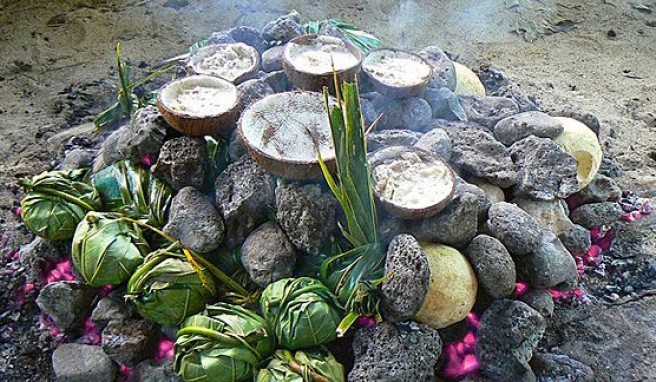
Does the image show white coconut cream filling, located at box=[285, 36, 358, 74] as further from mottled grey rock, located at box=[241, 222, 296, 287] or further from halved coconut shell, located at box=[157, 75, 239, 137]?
mottled grey rock, located at box=[241, 222, 296, 287]

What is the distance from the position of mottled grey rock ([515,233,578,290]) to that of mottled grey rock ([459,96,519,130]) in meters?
0.87

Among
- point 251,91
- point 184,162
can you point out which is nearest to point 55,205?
point 184,162

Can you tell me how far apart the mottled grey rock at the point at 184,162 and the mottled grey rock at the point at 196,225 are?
0.11 meters

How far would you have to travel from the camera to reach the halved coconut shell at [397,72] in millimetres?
3414

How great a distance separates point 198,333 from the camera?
8.87 ft

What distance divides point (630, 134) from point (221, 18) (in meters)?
3.63

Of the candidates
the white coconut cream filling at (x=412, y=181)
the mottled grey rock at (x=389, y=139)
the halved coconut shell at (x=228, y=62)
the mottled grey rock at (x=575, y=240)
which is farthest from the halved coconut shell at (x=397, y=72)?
the mottled grey rock at (x=575, y=240)

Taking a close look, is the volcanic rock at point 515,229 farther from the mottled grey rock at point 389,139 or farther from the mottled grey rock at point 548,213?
the mottled grey rock at point 389,139

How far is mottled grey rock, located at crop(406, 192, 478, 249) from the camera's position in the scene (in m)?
2.86

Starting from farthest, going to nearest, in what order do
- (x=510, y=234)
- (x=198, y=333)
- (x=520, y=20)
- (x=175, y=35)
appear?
(x=520, y=20) → (x=175, y=35) → (x=510, y=234) → (x=198, y=333)

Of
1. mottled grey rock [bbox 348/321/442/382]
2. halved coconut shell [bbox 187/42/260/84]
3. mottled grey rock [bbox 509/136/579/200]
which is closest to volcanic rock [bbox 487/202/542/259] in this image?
mottled grey rock [bbox 509/136/579/200]

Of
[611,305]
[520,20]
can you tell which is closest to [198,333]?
[611,305]

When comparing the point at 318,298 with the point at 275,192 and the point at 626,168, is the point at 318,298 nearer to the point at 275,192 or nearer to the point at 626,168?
the point at 275,192

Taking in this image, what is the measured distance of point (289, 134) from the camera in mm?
3018
